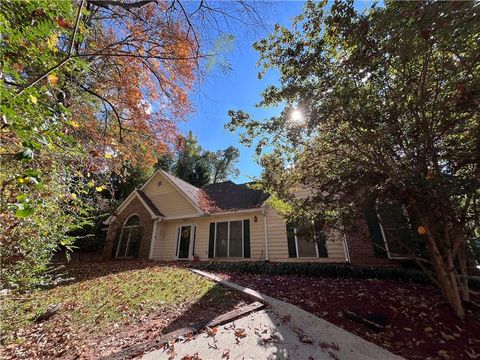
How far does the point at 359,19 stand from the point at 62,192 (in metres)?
6.72

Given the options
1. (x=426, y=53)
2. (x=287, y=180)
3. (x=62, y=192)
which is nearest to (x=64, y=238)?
(x=62, y=192)

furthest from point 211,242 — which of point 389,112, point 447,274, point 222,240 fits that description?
point 389,112

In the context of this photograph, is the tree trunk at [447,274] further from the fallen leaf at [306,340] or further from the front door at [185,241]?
the front door at [185,241]

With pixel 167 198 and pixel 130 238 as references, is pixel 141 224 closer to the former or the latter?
pixel 130 238

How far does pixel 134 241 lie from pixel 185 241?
11.6 ft

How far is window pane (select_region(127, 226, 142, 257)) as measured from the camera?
13977 mm

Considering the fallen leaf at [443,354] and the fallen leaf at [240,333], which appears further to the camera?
the fallen leaf at [240,333]

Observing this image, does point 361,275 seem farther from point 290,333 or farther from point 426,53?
point 426,53

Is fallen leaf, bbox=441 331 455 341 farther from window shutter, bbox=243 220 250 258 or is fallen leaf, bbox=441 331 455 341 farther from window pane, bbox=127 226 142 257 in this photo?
window pane, bbox=127 226 142 257

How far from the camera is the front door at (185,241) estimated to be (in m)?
13.4

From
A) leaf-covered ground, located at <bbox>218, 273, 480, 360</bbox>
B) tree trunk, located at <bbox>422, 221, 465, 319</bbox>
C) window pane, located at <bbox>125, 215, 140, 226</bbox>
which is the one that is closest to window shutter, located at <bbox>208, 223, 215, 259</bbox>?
window pane, located at <bbox>125, 215, 140, 226</bbox>

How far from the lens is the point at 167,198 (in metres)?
15.0

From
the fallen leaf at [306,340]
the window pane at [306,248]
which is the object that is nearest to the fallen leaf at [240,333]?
the fallen leaf at [306,340]

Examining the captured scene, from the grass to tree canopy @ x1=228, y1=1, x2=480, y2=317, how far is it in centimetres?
429
